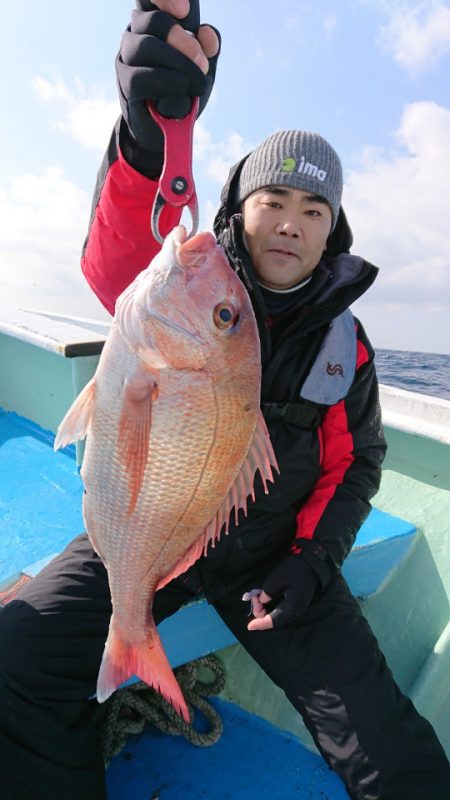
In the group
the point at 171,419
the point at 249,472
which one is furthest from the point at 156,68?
the point at 249,472

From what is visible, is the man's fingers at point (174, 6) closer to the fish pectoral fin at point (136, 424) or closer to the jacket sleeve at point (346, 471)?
the fish pectoral fin at point (136, 424)

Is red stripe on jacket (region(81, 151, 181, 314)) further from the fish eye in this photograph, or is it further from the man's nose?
the fish eye

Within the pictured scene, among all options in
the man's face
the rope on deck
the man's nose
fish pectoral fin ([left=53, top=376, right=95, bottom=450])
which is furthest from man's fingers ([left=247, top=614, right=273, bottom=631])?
the man's nose

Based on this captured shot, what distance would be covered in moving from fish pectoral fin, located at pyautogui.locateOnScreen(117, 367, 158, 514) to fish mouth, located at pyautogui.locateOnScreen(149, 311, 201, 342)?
0.53 feet

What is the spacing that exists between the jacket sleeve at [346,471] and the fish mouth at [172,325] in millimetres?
976

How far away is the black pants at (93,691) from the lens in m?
1.88

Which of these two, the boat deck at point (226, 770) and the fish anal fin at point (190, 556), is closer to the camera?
the fish anal fin at point (190, 556)

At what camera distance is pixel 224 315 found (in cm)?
172

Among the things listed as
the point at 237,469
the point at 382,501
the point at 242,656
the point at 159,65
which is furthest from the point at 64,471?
the point at 159,65

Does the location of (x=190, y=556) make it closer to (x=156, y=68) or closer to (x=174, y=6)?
(x=156, y=68)

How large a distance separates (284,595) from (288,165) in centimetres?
189

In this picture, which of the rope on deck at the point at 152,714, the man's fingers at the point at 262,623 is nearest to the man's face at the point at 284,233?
the man's fingers at the point at 262,623

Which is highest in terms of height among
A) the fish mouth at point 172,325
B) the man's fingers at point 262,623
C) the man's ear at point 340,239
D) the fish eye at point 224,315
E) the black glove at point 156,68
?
the black glove at point 156,68

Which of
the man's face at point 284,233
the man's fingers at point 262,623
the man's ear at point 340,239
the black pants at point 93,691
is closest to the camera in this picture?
the black pants at point 93,691
